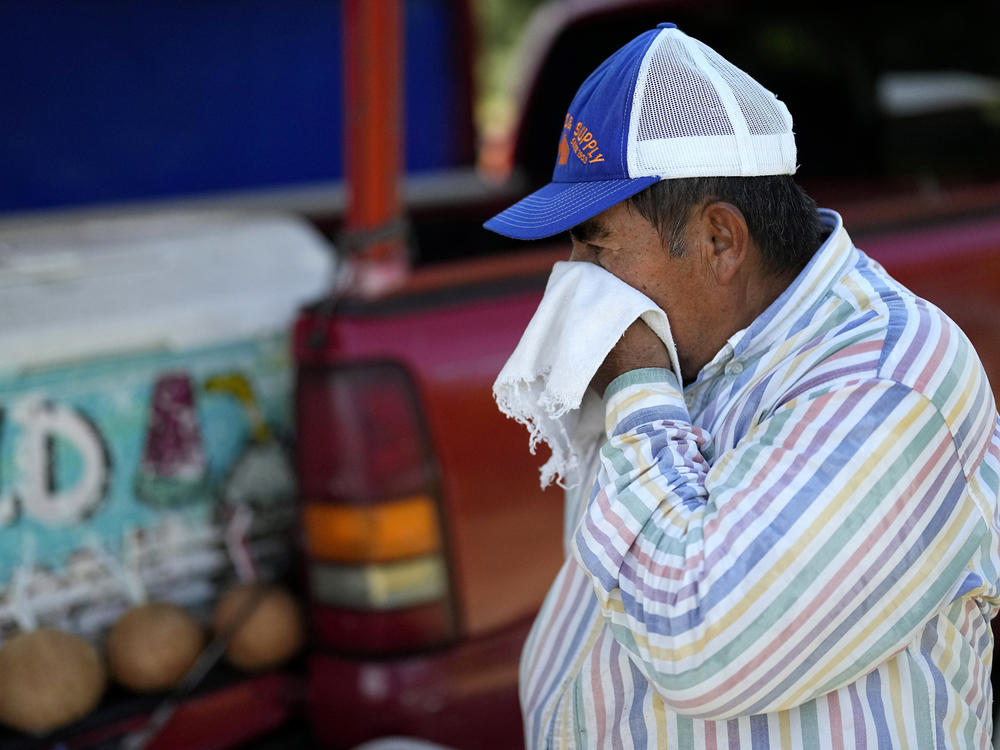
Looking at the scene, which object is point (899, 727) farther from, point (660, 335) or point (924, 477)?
point (660, 335)

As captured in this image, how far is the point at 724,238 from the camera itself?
117 cm

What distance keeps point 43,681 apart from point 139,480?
38cm

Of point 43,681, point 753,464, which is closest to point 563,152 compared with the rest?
point 753,464

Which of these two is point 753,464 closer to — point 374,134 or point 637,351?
point 637,351

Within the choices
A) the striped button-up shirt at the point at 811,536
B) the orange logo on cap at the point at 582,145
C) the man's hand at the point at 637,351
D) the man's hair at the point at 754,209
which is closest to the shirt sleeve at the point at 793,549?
the striped button-up shirt at the point at 811,536

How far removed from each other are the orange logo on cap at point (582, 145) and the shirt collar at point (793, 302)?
9.8 inches

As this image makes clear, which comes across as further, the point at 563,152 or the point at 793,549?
the point at 563,152

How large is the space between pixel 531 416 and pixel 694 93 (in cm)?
39

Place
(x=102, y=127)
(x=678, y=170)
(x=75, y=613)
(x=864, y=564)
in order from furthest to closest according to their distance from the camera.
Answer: (x=102, y=127) → (x=75, y=613) → (x=678, y=170) → (x=864, y=564)

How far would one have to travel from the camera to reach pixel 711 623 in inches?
38.6

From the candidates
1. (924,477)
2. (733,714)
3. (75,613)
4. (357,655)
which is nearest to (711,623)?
(733,714)

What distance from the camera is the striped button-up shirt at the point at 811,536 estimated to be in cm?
98

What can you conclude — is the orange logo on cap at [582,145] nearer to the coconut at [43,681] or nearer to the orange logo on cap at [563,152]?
the orange logo on cap at [563,152]

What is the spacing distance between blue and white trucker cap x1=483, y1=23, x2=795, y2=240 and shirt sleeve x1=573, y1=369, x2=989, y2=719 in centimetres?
27
